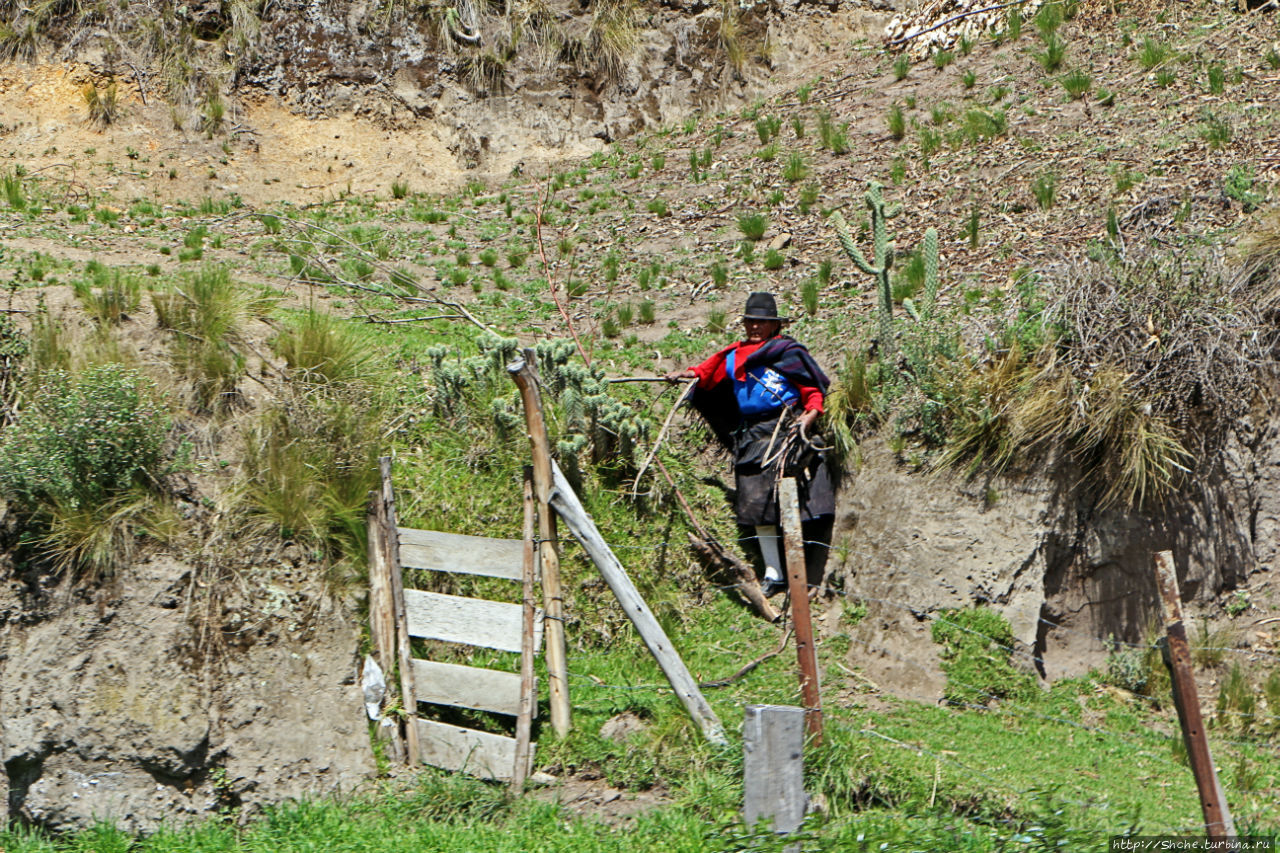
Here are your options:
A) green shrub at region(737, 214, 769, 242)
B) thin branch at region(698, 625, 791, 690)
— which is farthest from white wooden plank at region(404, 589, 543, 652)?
green shrub at region(737, 214, 769, 242)

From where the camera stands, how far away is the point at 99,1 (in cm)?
1453

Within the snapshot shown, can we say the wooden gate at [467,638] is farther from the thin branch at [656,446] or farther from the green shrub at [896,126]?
the green shrub at [896,126]

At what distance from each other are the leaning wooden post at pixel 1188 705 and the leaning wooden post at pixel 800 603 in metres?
1.47

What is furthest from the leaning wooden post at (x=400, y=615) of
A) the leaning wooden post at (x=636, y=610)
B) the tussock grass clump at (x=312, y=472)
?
the leaning wooden post at (x=636, y=610)

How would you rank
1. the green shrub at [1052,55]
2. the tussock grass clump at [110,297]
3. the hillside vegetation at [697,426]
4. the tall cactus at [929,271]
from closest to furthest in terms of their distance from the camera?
the hillside vegetation at [697,426], the tussock grass clump at [110,297], the tall cactus at [929,271], the green shrub at [1052,55]

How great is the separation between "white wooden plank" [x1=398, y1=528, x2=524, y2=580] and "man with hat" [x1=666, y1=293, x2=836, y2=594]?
6.32 feet

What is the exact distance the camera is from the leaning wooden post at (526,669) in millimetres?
5719

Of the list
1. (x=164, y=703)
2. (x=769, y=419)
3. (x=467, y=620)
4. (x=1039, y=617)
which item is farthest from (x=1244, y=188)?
(x=164, y=703)

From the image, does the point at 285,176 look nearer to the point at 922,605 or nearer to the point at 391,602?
the point at 391,602

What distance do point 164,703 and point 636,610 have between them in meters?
2.50

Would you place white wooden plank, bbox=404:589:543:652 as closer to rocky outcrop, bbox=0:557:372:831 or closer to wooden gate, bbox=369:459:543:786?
wooden gate, bbox=369:459:543:786

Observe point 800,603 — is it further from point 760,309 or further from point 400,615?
point 760,309

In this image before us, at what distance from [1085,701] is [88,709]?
18.1 feet

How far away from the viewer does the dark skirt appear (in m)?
7.29
